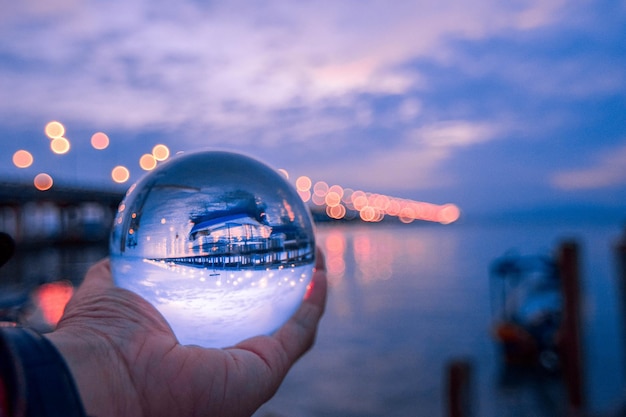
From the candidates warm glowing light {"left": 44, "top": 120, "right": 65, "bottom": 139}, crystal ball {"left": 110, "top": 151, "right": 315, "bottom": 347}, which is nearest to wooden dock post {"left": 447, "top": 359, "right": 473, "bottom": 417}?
crystal ball {"left": 110, "top": 151, "right": 315, "bottom": 347}

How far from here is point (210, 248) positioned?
1.89m

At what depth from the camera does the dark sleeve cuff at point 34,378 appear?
973mm

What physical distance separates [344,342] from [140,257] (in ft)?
99.6

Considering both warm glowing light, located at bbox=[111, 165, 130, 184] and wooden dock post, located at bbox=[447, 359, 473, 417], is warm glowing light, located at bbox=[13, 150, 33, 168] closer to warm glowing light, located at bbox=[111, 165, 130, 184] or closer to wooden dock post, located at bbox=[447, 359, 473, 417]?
warm glowing light, located at bbox=[111, 165, 130, 184]

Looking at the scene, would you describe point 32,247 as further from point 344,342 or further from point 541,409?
point 541,409

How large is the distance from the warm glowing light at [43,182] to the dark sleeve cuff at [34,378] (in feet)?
179

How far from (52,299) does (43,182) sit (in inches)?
1231

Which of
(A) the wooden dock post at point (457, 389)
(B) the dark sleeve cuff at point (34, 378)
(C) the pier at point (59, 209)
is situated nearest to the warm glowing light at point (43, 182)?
(C) the pier at point (59, 209)

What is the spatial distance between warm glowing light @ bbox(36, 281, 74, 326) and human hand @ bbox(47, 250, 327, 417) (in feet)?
68.1

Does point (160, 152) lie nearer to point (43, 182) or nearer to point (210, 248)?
point (43, 182)

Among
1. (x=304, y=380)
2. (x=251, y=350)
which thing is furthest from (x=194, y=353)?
(x=304, y=380)

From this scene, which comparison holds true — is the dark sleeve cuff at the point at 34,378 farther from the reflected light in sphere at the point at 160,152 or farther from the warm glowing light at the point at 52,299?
the reflected light in sphere at the point at 160,152

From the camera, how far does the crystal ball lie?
1892 millimetres

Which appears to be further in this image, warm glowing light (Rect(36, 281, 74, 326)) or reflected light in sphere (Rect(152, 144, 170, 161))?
reflected light in sphere (Rect(152, 144, 170, 161))
